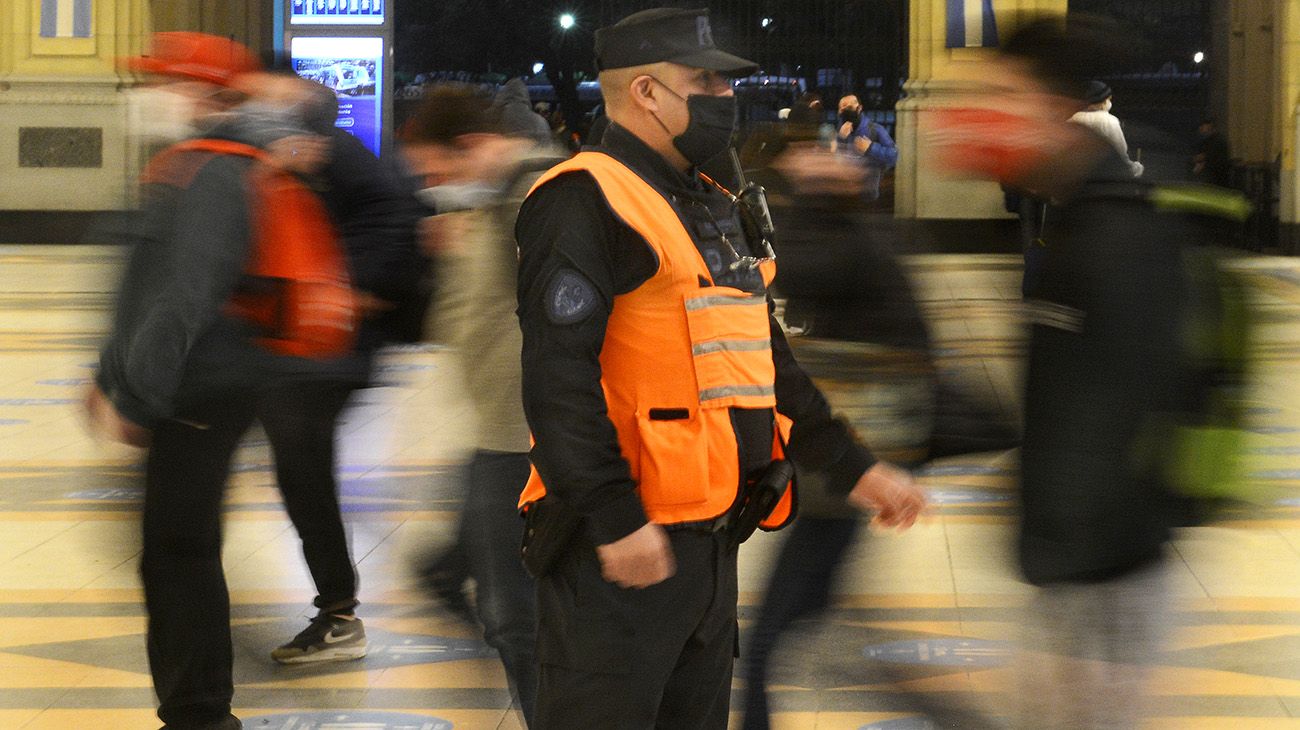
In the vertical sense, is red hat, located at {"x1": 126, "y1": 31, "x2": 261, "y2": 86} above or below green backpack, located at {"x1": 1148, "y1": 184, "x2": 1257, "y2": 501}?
above

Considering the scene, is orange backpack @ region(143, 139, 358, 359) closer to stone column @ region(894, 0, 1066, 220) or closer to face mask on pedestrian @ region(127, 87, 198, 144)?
face mask on pedestrian @ region(127, 87, 198, 144)

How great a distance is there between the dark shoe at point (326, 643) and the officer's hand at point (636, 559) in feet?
8.22

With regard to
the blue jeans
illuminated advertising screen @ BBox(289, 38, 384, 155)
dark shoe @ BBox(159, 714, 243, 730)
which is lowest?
dark shoe @ BBox(159, 714, 243, 730)

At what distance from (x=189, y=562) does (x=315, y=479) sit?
98 centimetres

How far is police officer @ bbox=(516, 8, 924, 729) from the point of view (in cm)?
255

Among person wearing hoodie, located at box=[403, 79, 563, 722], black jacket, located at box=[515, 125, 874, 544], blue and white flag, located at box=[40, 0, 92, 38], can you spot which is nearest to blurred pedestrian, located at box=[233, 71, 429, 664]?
person wearing hoodie, located at box=[403, 79, 563, 722]

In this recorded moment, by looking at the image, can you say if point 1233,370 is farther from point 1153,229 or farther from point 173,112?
point 173,112

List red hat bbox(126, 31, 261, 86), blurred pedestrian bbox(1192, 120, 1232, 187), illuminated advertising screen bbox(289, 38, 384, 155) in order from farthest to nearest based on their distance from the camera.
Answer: illuminated advertising screen bbox(289, 38, 384, 155), blurred pedestrian bbox(1192, 120, 1232, 187), red hat bbox(126, 31, 261, 86)

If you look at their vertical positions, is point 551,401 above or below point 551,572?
above

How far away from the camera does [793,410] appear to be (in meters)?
3.04

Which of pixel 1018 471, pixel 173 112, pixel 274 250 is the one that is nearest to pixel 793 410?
pixel 1018 471

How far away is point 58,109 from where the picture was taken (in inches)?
825

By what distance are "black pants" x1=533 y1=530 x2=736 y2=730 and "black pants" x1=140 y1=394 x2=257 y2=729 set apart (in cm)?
132

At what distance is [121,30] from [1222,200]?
1986 cm
